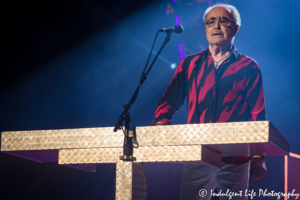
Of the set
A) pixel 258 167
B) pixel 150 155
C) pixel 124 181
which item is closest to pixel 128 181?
pixel 124 181

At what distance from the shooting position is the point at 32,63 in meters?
4.18

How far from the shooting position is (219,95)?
1953 mm

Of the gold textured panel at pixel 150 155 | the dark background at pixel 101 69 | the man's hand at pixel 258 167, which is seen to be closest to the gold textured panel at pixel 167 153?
the gold textured panel at pixel 150 155

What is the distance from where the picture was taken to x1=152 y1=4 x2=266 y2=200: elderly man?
5.65 ft

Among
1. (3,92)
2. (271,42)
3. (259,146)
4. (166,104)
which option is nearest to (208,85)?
(166,104)

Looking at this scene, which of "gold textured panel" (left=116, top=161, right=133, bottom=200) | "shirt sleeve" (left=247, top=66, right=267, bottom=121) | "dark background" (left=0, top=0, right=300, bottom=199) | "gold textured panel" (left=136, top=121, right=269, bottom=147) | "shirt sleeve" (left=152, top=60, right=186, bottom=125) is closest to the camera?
"gold textured panel" (left=136, top=121, right=269, bottom=147)

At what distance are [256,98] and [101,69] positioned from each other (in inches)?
125

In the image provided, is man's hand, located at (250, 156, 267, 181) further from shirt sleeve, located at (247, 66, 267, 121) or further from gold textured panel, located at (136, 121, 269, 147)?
gold textured panel, located at (136, 121, 269, 147)

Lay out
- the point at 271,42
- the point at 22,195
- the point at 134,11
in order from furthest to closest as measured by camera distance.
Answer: the point at 134,11, the point at 271,42, the point at 22,195

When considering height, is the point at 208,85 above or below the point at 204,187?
above

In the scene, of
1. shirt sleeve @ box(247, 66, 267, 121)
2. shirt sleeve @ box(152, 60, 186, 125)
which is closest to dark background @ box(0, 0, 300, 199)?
shirt sleeve @ box(152, 60, 186, 125)

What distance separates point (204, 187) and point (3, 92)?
3310mm

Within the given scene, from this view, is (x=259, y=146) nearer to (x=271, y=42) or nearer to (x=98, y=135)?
(x=98, y=135)

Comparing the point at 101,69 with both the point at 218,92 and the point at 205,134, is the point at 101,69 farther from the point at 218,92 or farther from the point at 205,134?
the point at 205,134
